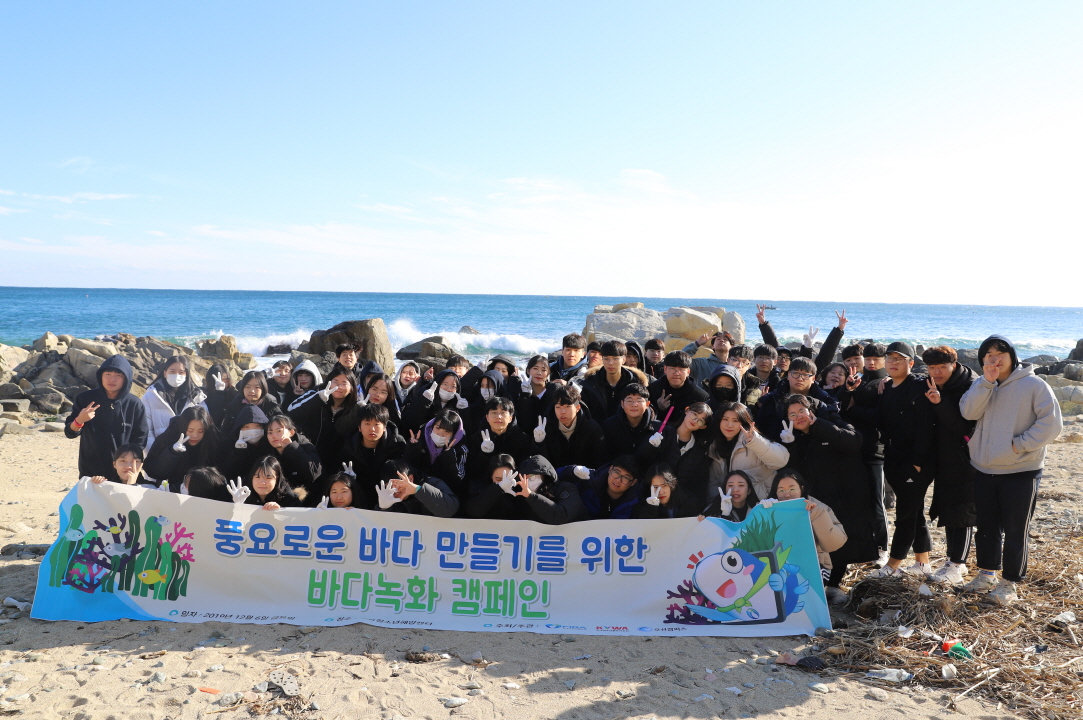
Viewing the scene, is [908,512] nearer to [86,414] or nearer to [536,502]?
[536,502]

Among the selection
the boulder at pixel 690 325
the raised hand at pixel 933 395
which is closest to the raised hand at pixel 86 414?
the raised hand at pixel 933 395

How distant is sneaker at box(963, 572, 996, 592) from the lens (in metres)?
5.08

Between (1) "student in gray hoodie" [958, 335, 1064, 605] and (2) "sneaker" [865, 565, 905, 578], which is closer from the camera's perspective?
(1) "student in gray hoodie" [958, 335, 1064, 605]

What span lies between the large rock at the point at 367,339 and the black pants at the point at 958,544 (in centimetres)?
1499

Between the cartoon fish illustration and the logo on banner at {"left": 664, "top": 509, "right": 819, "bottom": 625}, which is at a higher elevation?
the logo on banner at {"left": 664, "top": 509, "right": 819, "bottom": 625}

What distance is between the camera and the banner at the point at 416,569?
15.9 feet

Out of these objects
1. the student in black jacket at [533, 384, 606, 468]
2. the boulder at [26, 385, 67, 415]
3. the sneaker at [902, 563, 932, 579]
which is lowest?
the boulder at [26, 385, 67, 415]

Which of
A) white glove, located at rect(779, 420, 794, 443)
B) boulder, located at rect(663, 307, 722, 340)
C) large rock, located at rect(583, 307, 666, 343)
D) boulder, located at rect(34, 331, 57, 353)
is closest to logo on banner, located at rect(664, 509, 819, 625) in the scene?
white glove, located at rect(779, 420, 794, 443)

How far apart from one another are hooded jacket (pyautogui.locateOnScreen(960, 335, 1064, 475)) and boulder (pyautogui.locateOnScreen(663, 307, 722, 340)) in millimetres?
13463

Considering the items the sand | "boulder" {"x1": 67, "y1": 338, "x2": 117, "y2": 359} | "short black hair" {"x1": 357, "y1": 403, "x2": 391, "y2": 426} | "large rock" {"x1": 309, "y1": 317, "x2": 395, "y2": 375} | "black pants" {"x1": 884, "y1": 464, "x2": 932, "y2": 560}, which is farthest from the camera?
"large rock" {"x1": 309, "y1": 317, "x2": 395, "y2": 375}

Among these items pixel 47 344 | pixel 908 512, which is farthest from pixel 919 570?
pixel 47 344

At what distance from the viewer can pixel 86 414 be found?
553 centimetres

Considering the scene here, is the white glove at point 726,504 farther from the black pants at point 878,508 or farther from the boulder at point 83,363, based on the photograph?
the boulder at point 83,363

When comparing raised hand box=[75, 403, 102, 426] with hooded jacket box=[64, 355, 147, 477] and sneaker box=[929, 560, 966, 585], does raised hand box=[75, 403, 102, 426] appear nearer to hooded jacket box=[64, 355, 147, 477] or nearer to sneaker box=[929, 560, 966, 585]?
hooded jacket box=[64, 355, 147, 477]
